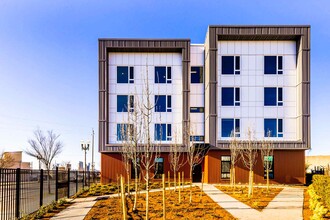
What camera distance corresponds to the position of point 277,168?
28.7m

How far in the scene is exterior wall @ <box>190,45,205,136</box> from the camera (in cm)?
3081

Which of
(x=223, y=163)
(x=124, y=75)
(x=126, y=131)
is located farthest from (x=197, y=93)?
(x=126, y=131)

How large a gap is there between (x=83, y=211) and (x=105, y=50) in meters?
18.5

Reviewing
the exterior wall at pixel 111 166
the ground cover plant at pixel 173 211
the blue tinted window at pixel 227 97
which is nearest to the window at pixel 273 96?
the blue tinted window at pixel 227 97

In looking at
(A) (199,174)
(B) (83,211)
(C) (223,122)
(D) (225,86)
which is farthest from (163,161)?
(B) (83,211)

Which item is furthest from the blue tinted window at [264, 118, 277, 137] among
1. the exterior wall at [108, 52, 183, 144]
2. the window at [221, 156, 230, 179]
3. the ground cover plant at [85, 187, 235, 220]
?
the ground cover plant at [85, 187, 235, 220]

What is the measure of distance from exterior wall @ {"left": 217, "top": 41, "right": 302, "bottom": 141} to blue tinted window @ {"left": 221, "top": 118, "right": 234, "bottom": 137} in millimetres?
286

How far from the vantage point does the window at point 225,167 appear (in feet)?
94.6

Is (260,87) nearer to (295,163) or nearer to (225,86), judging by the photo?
(225,86)

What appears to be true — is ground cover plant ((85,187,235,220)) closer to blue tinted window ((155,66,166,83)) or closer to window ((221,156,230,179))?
window ((221,156,230,179))

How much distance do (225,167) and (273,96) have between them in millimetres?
7571

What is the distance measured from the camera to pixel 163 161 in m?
30.5

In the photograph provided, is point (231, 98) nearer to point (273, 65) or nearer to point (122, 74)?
point (273, 65)

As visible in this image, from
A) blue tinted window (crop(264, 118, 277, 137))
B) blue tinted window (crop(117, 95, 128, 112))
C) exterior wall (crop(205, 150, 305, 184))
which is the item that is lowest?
exterior wall (crop(205, 150, 305, 184))
